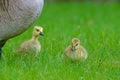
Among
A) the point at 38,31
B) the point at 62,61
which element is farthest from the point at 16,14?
the point at 38,31

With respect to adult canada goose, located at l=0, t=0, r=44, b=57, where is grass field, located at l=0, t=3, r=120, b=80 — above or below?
below

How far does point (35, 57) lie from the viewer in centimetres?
751

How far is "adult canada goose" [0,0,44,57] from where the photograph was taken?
662cm

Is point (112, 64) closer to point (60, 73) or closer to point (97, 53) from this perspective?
point (97, 53)

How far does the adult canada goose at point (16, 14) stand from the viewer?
261 inches

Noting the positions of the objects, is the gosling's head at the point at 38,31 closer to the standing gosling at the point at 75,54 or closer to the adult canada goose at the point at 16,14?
the standing gosling at the point at 75,54

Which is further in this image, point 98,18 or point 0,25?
point 98,18

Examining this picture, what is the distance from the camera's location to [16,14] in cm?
665

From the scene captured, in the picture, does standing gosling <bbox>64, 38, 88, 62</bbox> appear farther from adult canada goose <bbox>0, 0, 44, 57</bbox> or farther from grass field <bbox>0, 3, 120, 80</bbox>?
adult canada goose <bbox>0, 0, 44, 57</bbox>

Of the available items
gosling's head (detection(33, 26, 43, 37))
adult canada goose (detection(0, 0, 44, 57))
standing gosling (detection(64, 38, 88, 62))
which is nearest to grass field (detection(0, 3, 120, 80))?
standing gosling (detection(64, 38, 88, 62))

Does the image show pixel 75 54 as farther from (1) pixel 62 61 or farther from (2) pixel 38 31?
(2) pixel 38 31

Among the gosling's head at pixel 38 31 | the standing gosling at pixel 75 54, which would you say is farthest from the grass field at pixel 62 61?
the gosling's head at pixel 38 31

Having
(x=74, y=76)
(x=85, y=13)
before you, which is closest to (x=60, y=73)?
(x=74, y=76)

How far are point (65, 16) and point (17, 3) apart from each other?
958cm
